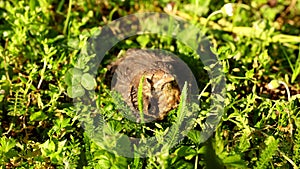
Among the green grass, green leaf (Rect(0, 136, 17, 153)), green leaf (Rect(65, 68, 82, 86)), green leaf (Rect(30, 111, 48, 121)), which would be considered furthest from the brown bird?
green leaf (Rect(0, 136, 17, 153))

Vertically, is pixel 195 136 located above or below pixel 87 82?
below

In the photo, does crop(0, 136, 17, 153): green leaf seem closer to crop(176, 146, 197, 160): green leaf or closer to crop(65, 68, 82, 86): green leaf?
crop(65, 68, 82, 86): green leaf

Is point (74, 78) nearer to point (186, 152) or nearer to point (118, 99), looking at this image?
point (118, 99)

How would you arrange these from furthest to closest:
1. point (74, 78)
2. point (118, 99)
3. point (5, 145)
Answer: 1. point (74, 78)
2. point (118, 99)
3. point (5, 145)

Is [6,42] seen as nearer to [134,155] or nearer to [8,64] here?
[8,64]

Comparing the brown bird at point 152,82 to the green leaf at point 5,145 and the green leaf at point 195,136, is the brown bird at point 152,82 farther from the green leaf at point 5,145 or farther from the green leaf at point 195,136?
the green leaf at point 5,145

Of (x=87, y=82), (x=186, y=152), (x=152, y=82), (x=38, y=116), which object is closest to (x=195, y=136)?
(x=186, y=152)

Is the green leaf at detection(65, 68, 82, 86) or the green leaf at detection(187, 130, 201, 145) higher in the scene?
the green leaf at detection(65, 68, 82, 86)

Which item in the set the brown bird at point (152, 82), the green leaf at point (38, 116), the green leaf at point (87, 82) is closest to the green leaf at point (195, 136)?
the brown bird at point (152, 82)
